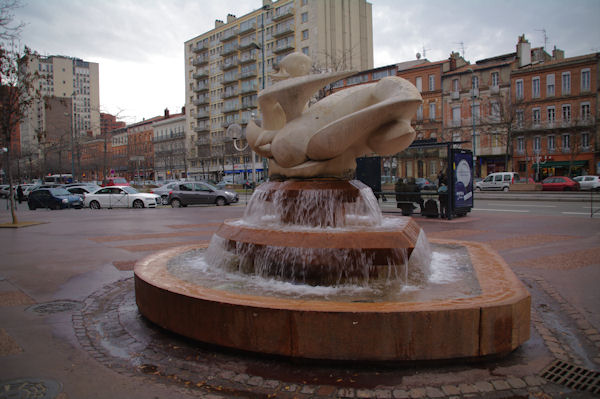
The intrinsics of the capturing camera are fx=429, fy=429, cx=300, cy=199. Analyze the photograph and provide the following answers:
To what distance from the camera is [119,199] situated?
26.9 m

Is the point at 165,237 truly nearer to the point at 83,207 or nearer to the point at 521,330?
the point at 521,330

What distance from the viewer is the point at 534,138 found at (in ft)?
165

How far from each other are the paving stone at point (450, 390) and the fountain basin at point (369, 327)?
10.9 inches

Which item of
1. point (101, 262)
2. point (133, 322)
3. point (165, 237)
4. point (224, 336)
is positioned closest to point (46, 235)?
point (165, 237)

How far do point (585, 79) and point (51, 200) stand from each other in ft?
176

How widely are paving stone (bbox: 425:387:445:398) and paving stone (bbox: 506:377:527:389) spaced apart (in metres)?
0.59

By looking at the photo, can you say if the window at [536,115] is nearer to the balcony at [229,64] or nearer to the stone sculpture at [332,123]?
the balcony at [229,64]

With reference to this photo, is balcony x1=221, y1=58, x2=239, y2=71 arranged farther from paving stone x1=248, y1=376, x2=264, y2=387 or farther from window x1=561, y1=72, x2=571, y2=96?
paving stone x1=248, y1=376, x2=264, y2=387

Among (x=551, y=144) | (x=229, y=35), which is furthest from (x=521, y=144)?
(x=229, y=35)

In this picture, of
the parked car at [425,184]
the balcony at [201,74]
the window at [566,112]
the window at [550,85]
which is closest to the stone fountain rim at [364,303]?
the parked car at [425,184]

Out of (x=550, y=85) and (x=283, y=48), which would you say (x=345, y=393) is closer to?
(x=550, y=85)

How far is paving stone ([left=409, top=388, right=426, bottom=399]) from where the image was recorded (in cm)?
310

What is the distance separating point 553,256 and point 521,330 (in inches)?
222

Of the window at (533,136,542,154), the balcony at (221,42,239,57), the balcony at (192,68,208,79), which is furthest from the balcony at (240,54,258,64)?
the window at (533,136,542,154)
